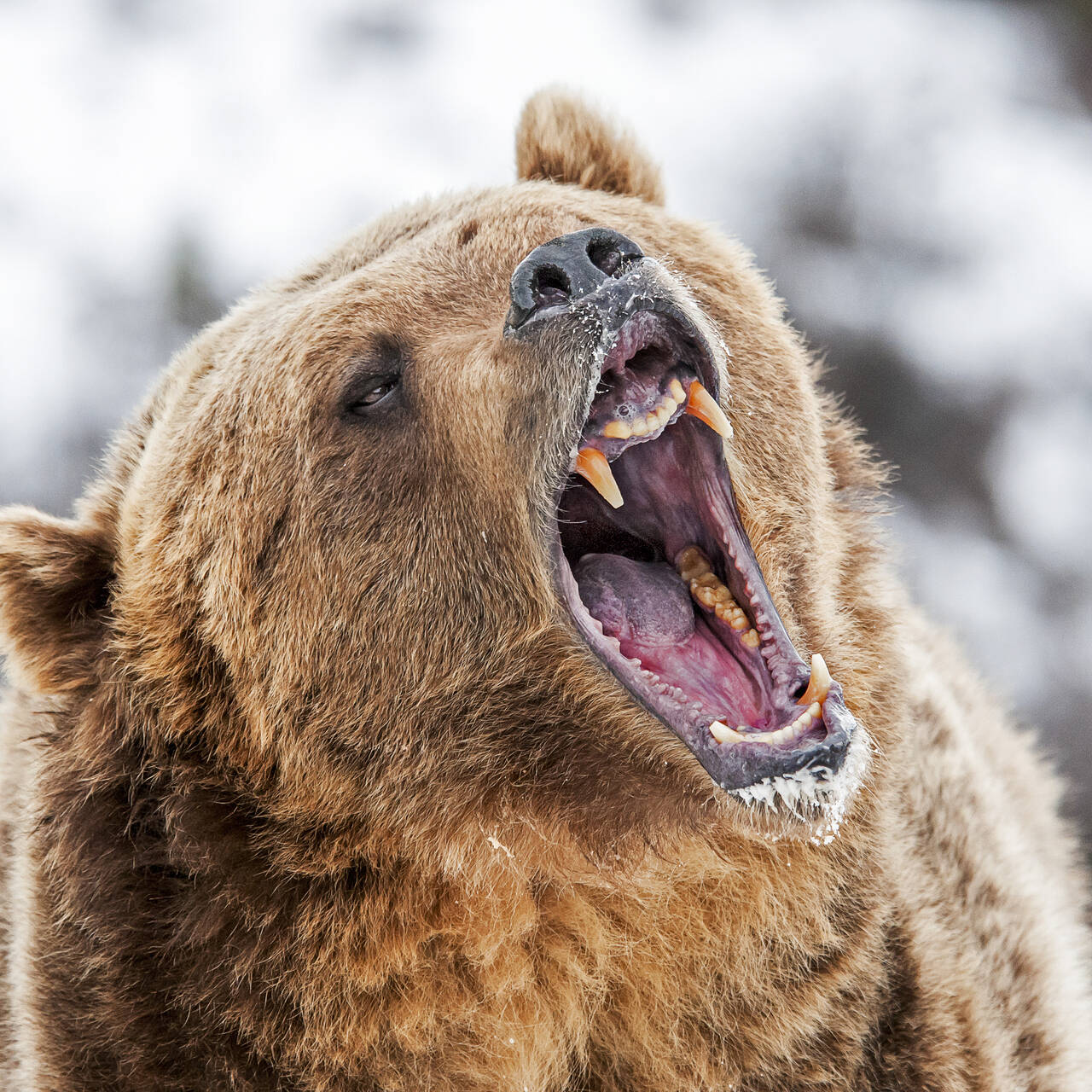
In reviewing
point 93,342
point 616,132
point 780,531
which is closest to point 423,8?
point 93,342

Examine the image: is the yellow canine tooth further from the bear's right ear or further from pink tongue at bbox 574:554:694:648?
the bear's right ear

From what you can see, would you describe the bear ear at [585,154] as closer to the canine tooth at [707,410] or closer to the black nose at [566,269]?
the black nose at [566,269]

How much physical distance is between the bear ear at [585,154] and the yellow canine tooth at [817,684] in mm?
1709

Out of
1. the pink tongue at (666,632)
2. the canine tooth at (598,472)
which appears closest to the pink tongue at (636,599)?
the pink tongue at (666,632)

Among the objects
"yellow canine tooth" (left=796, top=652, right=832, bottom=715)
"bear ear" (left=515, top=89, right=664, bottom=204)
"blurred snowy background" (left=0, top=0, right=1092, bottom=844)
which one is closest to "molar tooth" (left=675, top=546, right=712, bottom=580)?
"yellow canine tooth" (left=796, top=652, right=832, bottom=715)

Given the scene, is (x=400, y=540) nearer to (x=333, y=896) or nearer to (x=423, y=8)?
(x=333, y=896)

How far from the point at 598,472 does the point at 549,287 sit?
0.41 meters

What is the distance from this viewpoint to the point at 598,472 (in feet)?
9.59

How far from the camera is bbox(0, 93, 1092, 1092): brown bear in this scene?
2.91m

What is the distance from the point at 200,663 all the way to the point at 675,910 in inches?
48.7

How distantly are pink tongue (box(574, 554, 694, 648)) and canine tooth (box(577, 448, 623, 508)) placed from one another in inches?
12.1

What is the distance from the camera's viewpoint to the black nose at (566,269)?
2.81m

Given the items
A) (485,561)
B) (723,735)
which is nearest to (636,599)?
(485,561)

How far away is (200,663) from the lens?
10.3ft
